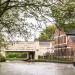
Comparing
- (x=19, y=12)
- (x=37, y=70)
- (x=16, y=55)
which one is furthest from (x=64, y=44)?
(x=19, y=12)

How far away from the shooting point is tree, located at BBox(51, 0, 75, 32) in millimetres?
15289

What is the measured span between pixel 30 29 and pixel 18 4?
1766mm

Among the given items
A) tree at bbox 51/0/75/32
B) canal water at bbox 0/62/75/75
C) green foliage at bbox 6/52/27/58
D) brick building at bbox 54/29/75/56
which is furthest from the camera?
green foliage at bbox 6/52/27/58

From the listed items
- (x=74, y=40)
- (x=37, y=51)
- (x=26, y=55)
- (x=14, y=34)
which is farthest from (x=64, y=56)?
(x=14, y=34)

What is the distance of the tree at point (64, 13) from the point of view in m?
15.3

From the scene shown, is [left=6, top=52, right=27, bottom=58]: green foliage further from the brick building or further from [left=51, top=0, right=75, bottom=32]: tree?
[left=51, top=0, right=75, bottom=32]: tree

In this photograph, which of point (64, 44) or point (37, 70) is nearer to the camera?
point (37, 70)

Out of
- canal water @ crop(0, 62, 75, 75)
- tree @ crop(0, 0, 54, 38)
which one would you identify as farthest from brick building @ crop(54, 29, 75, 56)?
tree @ crop(0, 0, 54, 38)

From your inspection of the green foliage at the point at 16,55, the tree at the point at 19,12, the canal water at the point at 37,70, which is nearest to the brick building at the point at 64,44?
the green foliage at the point at 16,55

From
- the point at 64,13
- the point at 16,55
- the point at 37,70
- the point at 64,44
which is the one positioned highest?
the point at 64,13

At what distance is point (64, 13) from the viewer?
15.4 m

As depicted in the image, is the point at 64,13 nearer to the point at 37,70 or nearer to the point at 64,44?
the point at 37,70

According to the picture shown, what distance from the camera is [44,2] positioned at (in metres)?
15.6

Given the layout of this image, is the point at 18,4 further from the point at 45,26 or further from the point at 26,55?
the point at 26,55
